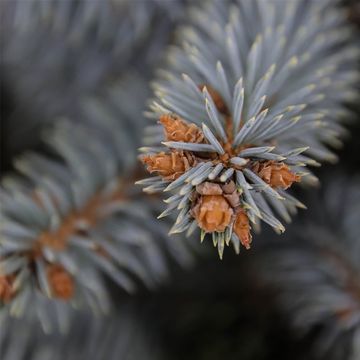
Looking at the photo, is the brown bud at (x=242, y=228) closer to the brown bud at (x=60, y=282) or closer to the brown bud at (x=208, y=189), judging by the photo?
the brown bud at (x=208, y=189)

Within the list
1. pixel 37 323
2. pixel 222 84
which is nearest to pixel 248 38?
pixel 222 84

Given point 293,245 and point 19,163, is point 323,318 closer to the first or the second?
point 293,245

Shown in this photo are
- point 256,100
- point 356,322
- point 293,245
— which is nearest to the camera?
point 256,100

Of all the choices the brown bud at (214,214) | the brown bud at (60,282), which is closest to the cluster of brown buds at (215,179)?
the brown bud at (214,214)

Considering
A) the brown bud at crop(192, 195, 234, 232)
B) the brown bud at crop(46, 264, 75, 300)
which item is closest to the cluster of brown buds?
→ the brown bud at crop(192, 195, 234, 232)

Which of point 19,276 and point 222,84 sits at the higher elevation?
point 222,84

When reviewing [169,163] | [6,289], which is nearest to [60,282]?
[6,289]

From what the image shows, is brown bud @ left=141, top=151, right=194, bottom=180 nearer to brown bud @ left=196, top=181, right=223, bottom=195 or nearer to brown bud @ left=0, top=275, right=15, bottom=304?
brown bud @ left=196, top=181, right=223, bottom=195

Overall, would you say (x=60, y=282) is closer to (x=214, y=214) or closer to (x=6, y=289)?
(x=6, y=289)
